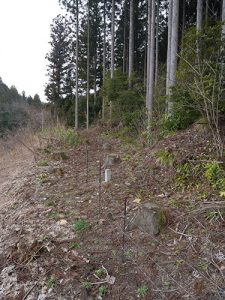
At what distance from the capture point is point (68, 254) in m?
2.44

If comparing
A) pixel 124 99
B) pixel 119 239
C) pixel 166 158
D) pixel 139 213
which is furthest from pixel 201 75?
pixel 124 99

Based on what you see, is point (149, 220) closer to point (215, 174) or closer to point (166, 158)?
point (215, 174)

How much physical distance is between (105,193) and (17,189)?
81.6 inches

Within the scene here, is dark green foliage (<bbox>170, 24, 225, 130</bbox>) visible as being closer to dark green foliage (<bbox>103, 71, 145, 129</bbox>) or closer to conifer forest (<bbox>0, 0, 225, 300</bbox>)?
conifer forest (<bbox>0, 0, 225, 300</bbox>)

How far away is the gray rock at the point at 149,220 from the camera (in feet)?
8.54

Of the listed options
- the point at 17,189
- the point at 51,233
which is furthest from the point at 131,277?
the point at 17,189

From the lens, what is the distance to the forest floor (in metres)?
1.99

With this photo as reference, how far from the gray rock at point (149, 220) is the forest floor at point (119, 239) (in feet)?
0.24

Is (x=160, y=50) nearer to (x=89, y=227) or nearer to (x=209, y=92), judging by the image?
(x=209, y=92)

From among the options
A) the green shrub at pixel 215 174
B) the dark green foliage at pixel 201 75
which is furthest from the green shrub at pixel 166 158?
the dark green foliage at pixel 201 75

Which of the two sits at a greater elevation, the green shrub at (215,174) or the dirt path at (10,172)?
the green shrub at (215,174)

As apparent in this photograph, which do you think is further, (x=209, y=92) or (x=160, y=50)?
(x=160, y=50)

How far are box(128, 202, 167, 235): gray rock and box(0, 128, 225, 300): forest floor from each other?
0.24 feet

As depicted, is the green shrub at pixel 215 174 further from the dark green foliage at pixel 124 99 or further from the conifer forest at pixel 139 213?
the dark green foliage at pixel 124 99
